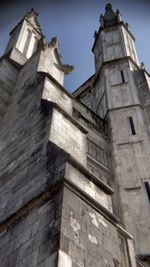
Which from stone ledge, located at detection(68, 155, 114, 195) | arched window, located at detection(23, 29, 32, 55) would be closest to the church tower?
arched window, located at detection(23, 29, 32, 55)

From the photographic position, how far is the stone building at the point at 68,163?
4.08 m

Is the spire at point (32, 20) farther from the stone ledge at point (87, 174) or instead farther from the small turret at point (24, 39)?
the stone ledge at point (87, 174)

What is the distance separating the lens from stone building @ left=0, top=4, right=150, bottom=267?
13.4 feet

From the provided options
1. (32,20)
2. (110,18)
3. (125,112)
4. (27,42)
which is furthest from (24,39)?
(110,18)

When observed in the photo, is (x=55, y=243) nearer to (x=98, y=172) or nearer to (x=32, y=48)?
(x=98, y=172)

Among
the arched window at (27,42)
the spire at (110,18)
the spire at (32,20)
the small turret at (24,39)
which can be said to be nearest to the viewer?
the small turret at (24,39)

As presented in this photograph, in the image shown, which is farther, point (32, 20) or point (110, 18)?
point (110, 18)

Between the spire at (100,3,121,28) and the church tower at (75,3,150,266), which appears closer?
the church tower at (75,3,150,266)

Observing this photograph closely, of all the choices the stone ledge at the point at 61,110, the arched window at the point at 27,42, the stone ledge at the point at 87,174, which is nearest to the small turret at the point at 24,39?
the arched window at the point at 27,42

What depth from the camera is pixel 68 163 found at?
15.8ft

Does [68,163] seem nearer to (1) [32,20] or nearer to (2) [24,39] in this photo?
(2) [24,39]

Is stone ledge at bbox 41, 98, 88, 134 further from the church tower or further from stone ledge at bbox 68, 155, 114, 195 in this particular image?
the church tower

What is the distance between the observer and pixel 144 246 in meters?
8.55

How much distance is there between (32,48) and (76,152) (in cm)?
904
